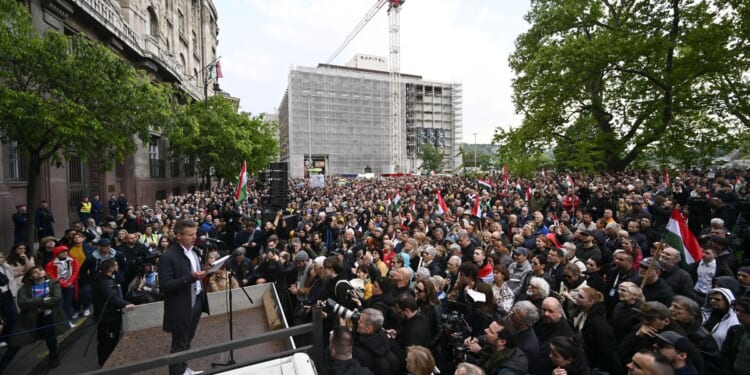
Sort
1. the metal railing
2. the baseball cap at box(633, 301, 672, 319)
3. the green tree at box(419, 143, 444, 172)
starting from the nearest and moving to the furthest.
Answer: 1. the metal railing
2. the baseball cap at box(633, 301, 672, 319)
3. the green tree at box(419, 143, 444, 172)

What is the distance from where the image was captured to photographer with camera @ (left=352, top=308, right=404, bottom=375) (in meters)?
3.72

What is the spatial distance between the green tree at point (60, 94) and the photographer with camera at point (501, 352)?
930 centimetres

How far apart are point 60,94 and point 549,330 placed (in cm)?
1040

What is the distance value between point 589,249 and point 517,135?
1649cm

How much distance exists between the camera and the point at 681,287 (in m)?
4.95

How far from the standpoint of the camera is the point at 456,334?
4.32m

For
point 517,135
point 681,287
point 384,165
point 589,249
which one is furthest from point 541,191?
point 384,165

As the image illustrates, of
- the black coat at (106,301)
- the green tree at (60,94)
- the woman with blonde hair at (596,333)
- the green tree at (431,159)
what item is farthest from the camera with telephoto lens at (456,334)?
the green tree at (431,159)

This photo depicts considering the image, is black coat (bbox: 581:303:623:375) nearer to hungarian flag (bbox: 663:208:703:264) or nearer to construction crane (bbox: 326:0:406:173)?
hungarian flag (bbox: 663:208:703:264)

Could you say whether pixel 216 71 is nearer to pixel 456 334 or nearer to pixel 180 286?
pixel 180 286

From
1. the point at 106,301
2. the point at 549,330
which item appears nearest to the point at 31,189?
the point at 106,301

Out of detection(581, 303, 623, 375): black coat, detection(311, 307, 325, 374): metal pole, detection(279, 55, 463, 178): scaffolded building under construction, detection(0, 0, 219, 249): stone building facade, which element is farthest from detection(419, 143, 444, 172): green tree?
detection(311, 307, 325, 374): metal pole

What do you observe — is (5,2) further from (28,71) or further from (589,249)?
(589,249)

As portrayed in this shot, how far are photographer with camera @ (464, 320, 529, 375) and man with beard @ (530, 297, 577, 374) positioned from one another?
0.32 meters
